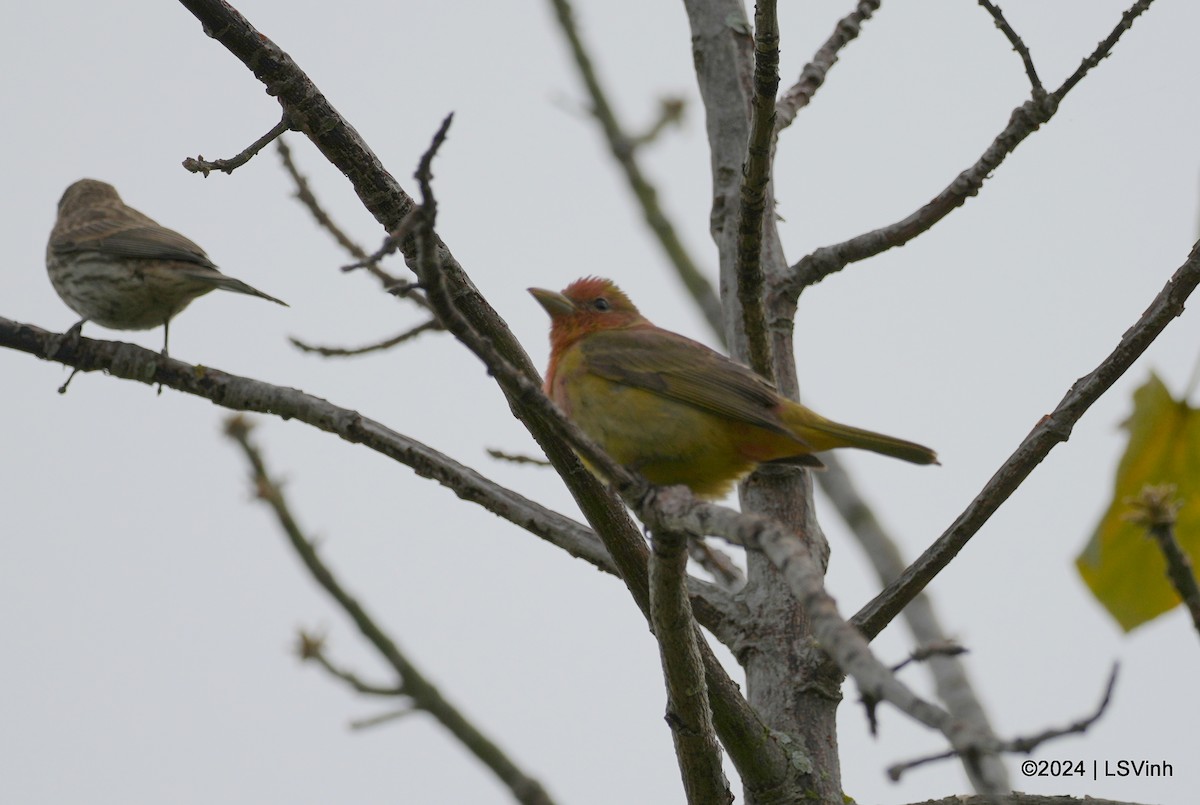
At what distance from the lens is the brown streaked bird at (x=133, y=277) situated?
260 inches

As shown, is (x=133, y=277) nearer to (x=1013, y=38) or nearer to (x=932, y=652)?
(x=1013, y=38)

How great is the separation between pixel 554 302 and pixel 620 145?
3614 mm

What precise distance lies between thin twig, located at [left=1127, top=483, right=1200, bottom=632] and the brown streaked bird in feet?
15.2

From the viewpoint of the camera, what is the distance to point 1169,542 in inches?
99.6

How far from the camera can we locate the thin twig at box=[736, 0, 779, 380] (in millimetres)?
3678

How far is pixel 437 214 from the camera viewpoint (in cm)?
268

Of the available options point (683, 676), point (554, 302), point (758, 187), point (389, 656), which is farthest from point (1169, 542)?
point (554, 302)

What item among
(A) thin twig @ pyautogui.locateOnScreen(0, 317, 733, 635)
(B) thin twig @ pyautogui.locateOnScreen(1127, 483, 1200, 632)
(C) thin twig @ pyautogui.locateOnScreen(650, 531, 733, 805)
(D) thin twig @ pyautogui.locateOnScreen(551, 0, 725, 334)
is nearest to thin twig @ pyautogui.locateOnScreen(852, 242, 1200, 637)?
(C) thin twig @ pyautogui.locateOnScreen(650, 531, 733, 805)

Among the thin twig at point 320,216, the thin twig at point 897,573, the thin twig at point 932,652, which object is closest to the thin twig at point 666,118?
the thin twig at point 897,573

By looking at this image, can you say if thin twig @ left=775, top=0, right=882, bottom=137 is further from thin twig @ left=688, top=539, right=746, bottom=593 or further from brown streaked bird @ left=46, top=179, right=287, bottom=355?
brown streaked bird @ left=46, top=179, right=287, bottom=355

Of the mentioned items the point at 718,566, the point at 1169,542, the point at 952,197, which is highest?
the point at 952,197

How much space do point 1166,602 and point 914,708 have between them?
2635 millimetres

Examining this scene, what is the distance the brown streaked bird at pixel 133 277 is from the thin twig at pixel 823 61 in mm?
2692

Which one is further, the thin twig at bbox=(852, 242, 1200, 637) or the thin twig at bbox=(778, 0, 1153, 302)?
the thin twig at bbox=(778, 0, 1153, 302)
